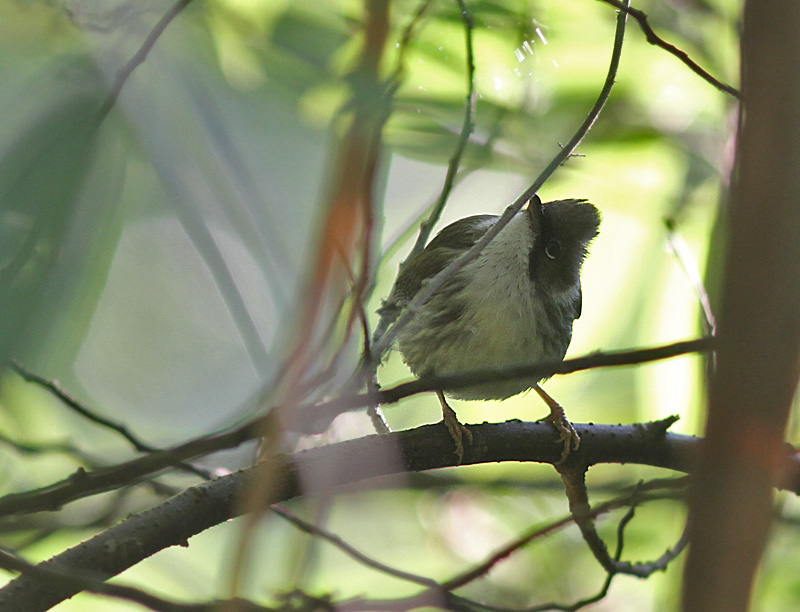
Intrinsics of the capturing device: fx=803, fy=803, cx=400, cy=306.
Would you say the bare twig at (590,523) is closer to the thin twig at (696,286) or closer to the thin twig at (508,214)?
the thin twig at (696,286)

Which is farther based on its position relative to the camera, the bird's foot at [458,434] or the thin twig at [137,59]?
the bird's foot at [458,434]

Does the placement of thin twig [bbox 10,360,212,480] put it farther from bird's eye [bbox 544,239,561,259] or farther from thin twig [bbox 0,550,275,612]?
bird's eye [bbox 544,239,561,259]

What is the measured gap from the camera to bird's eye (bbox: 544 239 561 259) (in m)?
2.29

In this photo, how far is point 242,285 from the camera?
2.49 feet

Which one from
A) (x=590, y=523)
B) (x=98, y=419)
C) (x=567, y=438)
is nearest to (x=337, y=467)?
(x=98, y=419)

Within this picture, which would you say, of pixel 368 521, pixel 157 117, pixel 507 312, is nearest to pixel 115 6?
pixel 157 117

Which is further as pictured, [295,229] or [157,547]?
[157,547]

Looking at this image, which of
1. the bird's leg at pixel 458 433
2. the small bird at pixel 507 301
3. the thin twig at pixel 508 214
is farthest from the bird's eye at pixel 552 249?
the thin twig at pixel 508 214

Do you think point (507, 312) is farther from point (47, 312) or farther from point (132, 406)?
point (47, 312)

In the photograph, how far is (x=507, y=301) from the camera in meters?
2.18

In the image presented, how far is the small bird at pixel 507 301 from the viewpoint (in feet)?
7.11

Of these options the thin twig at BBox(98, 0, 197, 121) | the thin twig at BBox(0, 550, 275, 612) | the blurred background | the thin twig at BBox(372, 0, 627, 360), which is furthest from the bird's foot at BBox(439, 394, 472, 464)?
the thin twig at BBox(98, 0, 197, 121)

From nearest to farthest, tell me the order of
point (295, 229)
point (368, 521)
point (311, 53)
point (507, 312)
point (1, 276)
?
point (1, 276) < point (295, 229) < point (311, 53) < point (507, 312) < point (368, 521)

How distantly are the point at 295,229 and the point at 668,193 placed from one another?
7.39 feet
